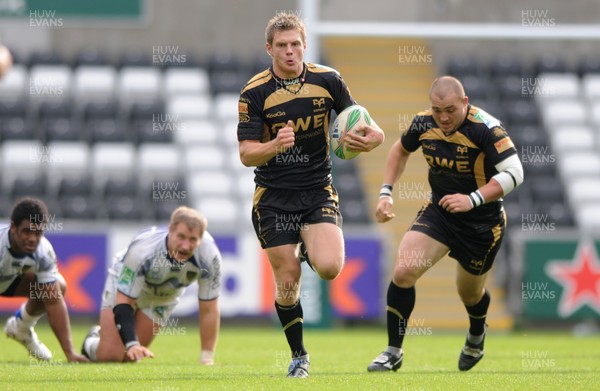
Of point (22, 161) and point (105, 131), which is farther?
point (105, 131)

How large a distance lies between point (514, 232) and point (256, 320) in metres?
3.72

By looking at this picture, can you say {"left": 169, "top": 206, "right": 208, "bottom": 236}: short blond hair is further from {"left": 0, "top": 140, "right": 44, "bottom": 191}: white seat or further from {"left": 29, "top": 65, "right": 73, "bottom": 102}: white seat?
{"left": 29, "top": 65, "right": 73, "bottom": 102}: white seat

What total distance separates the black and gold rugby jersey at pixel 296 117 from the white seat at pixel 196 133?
10.4 m

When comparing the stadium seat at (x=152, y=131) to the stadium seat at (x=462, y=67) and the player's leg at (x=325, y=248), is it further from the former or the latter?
the player's leg at (x=325, y=248)

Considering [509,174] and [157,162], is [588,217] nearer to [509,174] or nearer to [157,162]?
[157,162]

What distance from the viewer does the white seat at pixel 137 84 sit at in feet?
61.9

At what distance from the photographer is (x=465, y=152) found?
8273 millimetres

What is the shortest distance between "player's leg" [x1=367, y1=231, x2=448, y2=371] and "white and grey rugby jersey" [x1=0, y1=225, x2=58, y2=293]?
268 cm

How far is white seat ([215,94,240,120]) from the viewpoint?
18.7 metres

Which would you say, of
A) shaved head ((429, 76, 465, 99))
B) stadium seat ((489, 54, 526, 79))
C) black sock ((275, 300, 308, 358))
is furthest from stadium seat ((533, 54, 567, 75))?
black sock ((275, 300, 308, 358))

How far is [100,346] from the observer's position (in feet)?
30.7

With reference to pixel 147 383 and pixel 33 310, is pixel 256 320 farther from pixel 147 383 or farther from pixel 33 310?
pixel 147 383

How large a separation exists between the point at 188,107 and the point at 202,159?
57.4 inches

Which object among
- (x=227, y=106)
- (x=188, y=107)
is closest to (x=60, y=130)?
(x=188, y=107)
